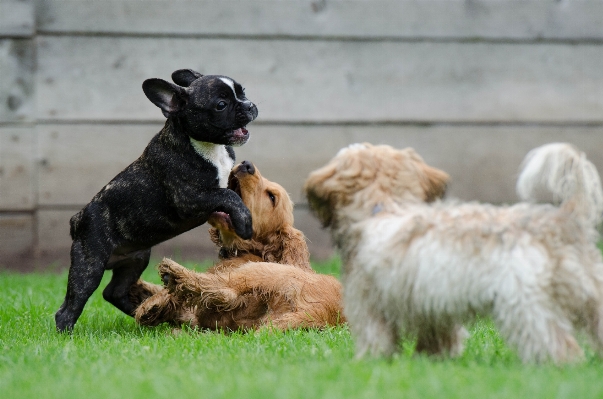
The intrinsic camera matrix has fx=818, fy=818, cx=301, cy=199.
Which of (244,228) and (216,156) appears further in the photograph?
(216,156)

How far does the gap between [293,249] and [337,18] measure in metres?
3.81

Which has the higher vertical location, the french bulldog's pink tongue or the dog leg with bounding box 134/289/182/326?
the french bulldog's pink tongue

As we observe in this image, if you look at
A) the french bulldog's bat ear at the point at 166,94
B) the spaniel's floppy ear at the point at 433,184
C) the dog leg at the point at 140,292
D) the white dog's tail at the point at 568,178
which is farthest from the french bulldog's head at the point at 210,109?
the white dog's tail at the point at 568,178

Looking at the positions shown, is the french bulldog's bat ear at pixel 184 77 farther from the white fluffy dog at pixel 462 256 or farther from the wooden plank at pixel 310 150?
the wooden plank at pixel 310 150

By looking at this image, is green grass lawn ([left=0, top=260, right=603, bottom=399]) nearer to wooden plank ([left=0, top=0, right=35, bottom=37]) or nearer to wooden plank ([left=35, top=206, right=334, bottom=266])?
wooden plank ([left=35, top=206, right=334, bottom=266])

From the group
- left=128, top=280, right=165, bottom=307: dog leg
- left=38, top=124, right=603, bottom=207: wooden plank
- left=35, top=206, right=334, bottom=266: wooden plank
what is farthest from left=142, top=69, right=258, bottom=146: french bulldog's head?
left=35, top=206, right=334, bottom=266: wooden plank

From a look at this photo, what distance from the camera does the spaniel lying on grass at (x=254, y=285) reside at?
4.89 metres

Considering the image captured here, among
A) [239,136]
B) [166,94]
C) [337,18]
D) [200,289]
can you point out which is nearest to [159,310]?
[200,289]

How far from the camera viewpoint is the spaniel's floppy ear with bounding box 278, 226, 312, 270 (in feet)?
17.7

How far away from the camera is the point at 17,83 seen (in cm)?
827

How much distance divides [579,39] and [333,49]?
8.62 ft

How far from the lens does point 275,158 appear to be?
8.49m

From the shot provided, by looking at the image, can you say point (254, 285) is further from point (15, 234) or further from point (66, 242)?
point (15, 234)

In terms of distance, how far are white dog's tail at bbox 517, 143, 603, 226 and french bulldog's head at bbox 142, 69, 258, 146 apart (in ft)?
7.22
